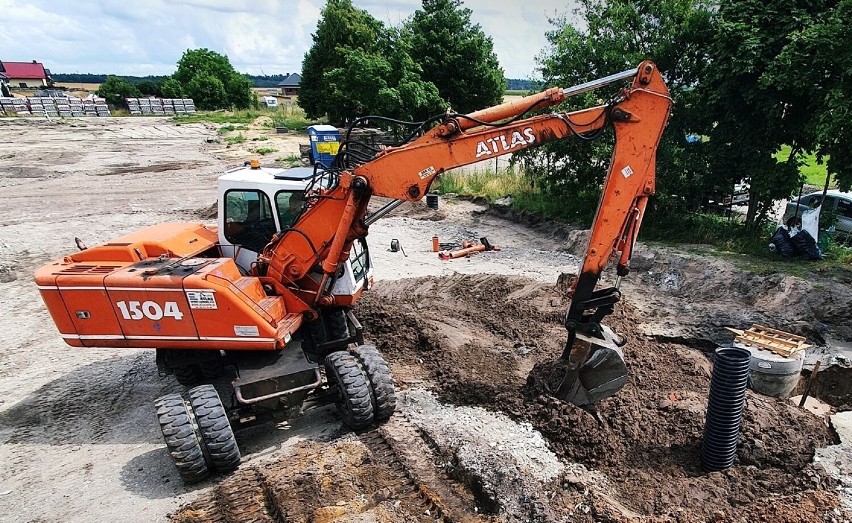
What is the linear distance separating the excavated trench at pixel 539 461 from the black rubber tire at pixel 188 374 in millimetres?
1821

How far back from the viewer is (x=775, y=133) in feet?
34.2

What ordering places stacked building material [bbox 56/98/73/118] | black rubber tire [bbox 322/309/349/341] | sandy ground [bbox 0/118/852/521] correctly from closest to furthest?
1. sandy ground [bbox 0/118/852/521]
2. black rubber tire [bbox 322/309/349/341]
3. stacked building material [bbox 56/98/73/118]

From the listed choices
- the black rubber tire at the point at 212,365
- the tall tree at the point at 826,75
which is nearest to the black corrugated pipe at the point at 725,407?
the black rubber tire at the point at 212,365

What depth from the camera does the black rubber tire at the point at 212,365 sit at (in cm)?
616

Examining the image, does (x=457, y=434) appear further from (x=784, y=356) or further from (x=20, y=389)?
(x=20, y=389)

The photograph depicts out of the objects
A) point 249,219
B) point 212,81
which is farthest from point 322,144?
point 212,81

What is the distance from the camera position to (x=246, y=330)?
18.2ft

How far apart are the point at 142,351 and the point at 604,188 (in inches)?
282

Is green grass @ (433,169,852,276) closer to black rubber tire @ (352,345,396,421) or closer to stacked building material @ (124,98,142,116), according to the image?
black rubber tire @ (352,345,396,421)

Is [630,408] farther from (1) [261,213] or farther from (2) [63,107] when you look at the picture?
(2) [63,107]

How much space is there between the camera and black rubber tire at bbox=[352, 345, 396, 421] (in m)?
5.70

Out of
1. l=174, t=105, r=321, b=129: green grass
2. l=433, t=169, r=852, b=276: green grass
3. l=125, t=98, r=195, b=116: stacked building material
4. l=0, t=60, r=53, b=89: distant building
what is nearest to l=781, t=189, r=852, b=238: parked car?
l=433, t=169, r=852, b=276: green grass

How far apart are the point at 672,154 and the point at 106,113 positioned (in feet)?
166

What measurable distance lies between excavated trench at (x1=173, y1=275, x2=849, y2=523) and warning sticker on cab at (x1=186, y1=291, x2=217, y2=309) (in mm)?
1749
